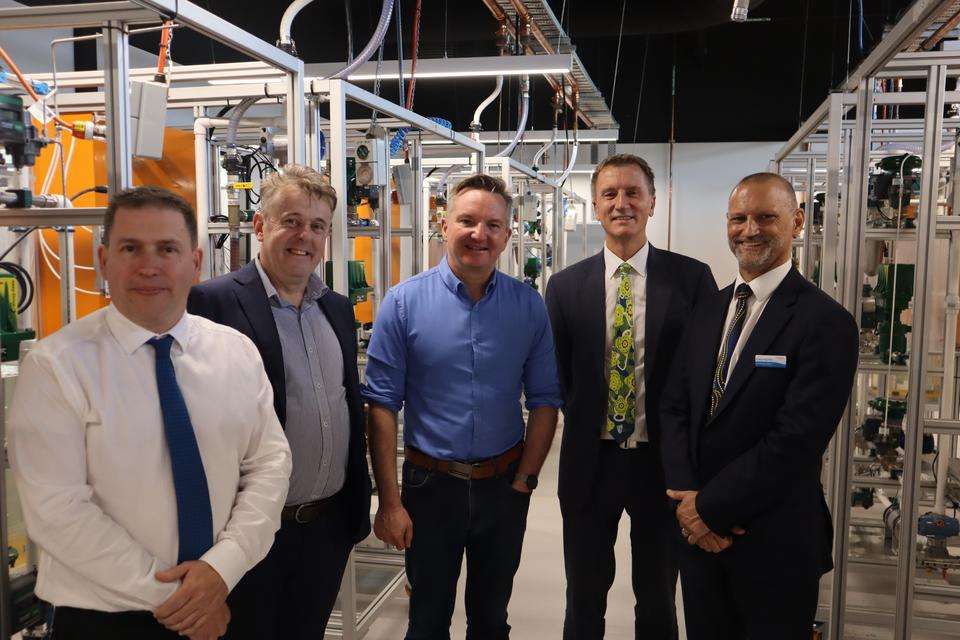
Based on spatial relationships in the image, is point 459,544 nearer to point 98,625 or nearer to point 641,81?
point 98,625

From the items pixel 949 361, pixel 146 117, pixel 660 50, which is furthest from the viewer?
pixel 660 50

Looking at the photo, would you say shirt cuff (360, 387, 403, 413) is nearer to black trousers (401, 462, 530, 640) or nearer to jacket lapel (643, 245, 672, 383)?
black trousers (401, 462, 530, 640)

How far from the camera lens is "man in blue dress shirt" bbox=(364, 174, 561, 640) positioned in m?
2.16

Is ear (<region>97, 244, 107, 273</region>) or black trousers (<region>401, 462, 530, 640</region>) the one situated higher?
ear (<region>97, 244, 107, 273</region>)

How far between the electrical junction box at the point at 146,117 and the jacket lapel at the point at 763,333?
1.62 metres

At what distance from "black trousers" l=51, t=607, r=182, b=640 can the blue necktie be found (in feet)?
0.44

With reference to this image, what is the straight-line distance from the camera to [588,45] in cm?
870

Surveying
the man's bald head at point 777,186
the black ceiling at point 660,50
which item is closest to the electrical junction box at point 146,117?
the man's bald head at point 777,186

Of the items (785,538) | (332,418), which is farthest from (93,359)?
(785,538)

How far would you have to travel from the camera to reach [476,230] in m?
2.15

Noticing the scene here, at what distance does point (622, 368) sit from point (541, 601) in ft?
5.52

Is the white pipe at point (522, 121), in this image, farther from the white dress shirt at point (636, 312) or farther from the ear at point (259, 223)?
the ear at point (259, 223)

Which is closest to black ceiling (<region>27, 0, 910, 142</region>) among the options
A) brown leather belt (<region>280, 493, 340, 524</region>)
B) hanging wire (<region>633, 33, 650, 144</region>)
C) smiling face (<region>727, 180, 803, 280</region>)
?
hanging wire (<region>633, 33, 650, 144</region>)

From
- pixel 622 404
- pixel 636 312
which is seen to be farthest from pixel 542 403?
pixel 636 312
